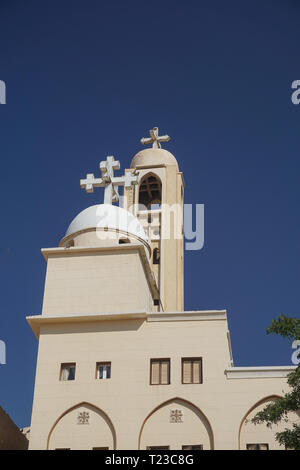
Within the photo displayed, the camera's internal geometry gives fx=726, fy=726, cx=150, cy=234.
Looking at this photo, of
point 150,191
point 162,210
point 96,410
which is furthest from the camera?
point 150,191

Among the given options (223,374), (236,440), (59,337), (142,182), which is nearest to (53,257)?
(59,337)

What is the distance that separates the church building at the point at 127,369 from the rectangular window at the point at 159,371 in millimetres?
37

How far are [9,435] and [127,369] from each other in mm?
5577

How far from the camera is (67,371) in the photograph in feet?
89.7

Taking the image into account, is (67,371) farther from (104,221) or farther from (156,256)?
(156,256)

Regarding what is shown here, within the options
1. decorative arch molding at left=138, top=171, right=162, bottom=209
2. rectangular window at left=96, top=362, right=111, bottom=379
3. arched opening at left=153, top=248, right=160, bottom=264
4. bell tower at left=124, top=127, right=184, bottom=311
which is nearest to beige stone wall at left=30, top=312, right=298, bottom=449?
rectangular window at left=96, top=362, right=111, bottom=379

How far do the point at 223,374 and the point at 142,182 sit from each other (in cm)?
2438

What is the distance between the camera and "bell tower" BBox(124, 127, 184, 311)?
4412cm

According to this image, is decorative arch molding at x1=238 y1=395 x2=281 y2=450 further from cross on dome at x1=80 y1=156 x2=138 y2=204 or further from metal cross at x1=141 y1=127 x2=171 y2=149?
metal cross at x1=141 y1=127 x2=171 y2=149

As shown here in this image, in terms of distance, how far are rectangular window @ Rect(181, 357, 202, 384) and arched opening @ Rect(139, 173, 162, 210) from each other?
74.9 feet

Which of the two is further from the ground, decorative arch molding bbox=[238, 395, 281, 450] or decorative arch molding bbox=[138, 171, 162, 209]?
decorative arch molding bbox=[138, 171, 162, 209]

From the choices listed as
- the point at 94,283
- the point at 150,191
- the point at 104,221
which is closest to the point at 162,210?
the point at 150,191

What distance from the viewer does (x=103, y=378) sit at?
26.9 metres

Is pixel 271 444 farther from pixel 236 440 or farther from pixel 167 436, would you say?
pixel 167 436
